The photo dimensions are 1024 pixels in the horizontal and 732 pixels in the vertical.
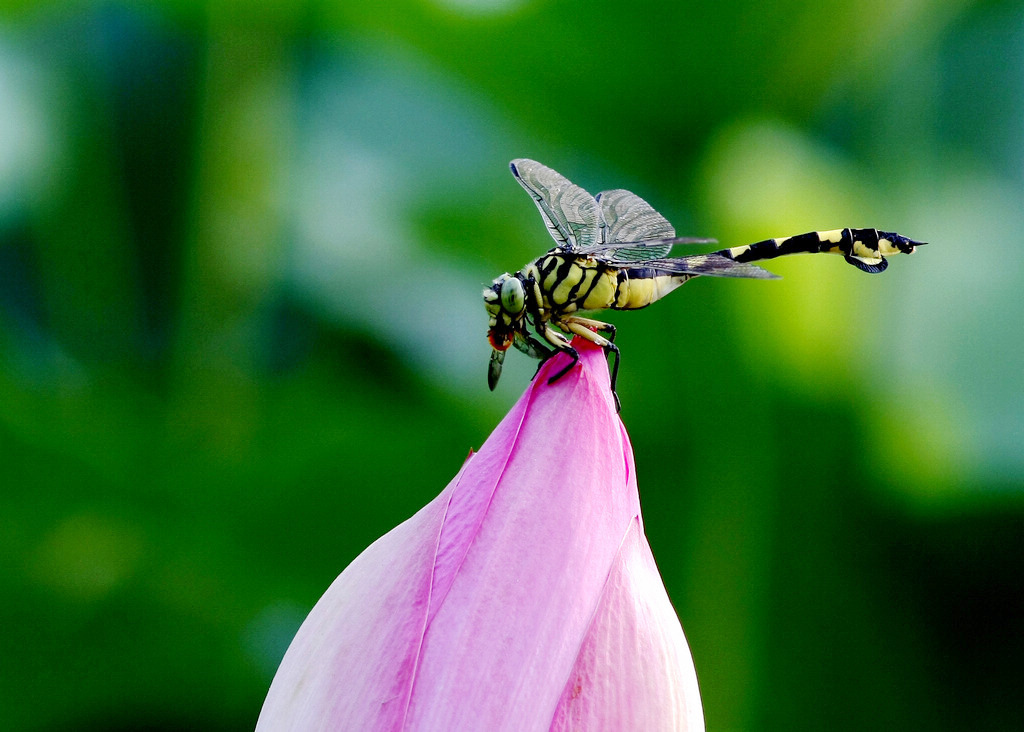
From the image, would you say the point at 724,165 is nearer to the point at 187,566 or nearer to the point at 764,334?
the point at 764,334

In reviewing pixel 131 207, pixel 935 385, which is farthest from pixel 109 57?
pixel 935 385

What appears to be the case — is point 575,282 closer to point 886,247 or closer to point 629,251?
point 629,251

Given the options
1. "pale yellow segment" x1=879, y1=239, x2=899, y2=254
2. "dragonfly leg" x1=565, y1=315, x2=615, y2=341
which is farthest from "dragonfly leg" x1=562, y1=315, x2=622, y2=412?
"pale yellow segment" x1=879, y1=239, x2=899, y2=254

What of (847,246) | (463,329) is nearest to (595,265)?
(847,246)

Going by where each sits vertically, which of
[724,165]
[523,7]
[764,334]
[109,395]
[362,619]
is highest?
[523,7]

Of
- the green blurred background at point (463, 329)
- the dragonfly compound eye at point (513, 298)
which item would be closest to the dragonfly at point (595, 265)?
the dragonfly compound eye at point (513, 298)

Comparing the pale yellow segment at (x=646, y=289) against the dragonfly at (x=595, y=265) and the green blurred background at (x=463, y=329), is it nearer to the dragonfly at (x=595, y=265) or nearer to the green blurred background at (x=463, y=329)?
the dragonfly at (x=595, y=265)

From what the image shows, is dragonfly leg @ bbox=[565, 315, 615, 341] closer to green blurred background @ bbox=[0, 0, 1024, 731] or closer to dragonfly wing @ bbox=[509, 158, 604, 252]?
dragonfly wing @ bbox=[509, 158, 604, 252]
